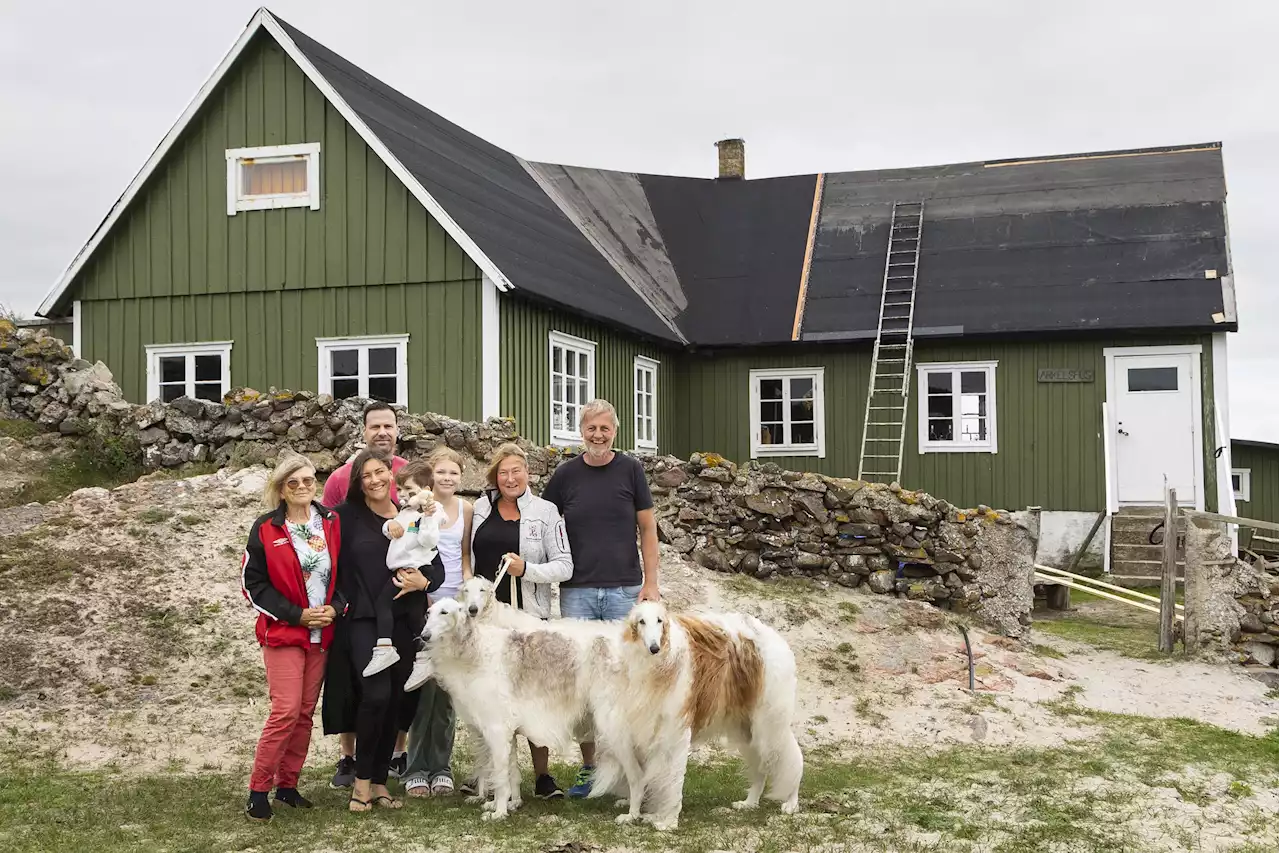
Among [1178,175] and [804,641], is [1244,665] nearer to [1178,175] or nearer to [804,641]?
[804,641]

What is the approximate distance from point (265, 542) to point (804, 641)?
6.83m

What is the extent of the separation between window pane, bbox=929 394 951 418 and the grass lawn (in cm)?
1239

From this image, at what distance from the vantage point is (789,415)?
834 inches

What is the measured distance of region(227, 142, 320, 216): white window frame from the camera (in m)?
16.6

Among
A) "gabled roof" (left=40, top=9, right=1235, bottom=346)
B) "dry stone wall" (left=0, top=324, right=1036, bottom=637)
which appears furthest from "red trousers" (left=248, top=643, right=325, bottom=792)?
"gabled roof" (left=40, top=9, right=1235, bottom=346)

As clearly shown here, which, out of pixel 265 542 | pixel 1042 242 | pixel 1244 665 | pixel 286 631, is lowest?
pixel 1244 665

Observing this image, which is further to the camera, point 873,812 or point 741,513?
point 741,513

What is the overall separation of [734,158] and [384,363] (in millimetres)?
11600

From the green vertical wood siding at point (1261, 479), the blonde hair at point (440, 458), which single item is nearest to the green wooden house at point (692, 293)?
the green vertical wood siding at point (1261, 479)

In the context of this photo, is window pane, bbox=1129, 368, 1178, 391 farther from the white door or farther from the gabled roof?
the gabled roof

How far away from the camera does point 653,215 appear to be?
24359 mm

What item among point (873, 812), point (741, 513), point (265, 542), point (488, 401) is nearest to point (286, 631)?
point (265, 542)

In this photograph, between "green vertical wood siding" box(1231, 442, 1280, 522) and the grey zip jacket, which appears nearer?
the grey zip jacket

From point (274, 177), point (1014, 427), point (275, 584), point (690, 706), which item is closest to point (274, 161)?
point (274, 177)
